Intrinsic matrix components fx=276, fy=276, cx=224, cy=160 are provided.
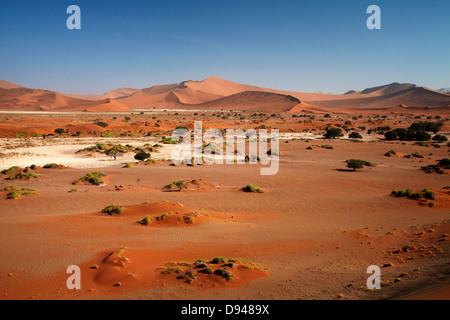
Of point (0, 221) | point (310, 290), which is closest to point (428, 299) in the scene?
point (310, 290)

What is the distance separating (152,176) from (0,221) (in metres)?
11.4

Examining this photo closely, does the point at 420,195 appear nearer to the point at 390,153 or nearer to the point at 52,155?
the point at 390,153

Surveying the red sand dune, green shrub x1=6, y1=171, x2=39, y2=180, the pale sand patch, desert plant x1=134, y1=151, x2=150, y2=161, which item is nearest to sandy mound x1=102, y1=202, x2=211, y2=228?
green shrub x1=6, y1=171, x2=39, y2=180

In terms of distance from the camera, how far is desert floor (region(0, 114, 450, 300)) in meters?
6.49

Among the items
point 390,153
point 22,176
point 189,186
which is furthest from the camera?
point 390,153

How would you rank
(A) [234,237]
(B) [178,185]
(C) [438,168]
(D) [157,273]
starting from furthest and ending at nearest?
(C) [438,168] < (B) [178,185] < (A) [234,237] < (D) [157,273]

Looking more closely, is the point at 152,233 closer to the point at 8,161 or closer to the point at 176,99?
the point at 8,161

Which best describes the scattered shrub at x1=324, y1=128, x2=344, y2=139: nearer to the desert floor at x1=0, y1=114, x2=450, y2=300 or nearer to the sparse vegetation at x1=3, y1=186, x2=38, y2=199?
the desert floor at x1=0, y1=114, x2=450, y2=300

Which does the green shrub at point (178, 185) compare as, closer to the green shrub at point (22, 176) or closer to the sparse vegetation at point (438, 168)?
the green shrub at point (22, 176)

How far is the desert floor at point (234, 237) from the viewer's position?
6.49 meters

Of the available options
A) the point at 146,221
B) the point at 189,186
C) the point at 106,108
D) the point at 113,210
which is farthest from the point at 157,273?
the point at 106,108

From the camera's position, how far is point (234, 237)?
10.1 m

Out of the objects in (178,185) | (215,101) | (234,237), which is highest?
(215,101)

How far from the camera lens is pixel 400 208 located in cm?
1375
